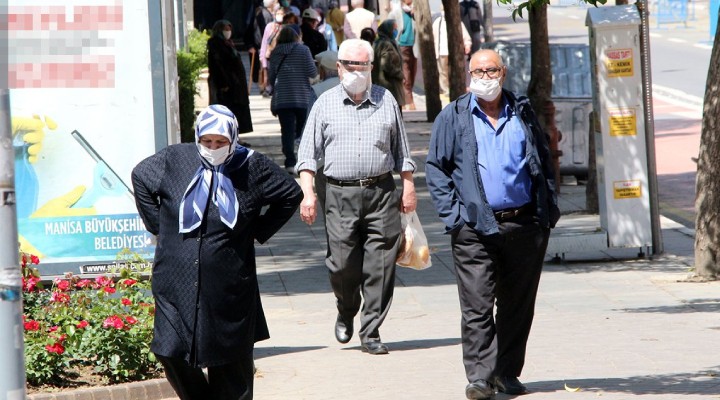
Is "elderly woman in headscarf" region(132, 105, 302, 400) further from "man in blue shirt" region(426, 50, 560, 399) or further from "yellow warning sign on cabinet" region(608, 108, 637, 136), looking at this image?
"yellow warning sign on cabinet" region(608, 108, 637, 136)

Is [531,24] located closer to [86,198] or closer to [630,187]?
[630,187]

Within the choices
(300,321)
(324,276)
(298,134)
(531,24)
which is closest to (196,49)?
(298,134)

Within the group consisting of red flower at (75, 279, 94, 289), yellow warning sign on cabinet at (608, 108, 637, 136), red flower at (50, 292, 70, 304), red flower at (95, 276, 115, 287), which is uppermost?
yellow warning sign on cabinet at (608, 108, 637, 136)

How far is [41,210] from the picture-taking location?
28.8 ft

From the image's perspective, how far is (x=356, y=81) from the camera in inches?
328

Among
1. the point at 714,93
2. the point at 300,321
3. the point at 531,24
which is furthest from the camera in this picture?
the point at 531,24

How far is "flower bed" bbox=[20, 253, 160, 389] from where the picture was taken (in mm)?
7406

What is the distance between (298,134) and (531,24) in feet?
15.4

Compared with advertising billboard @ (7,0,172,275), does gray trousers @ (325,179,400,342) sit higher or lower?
lower

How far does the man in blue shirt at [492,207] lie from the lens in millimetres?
6941

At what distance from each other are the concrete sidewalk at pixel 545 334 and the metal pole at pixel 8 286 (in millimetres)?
3298

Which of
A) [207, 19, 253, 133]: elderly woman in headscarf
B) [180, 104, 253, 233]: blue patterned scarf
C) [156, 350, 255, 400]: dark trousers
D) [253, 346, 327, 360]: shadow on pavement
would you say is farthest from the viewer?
[207, 19, 253, 133]: elderly woman in headscarf

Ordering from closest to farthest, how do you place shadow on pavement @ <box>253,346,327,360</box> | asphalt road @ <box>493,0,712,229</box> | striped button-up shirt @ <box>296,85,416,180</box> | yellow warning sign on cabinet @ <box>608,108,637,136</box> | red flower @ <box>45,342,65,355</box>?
1. red flower @ <box>45,342,65,355</box>
2. striped button-up shirt @ <box>296,85,416,180</box>
3. shadow on pavement @ <box>253,346,327,360</box>
4. yellow warning sign on cabinet @ <box>608,108,637,136</box>
5. asphalt road @ <box>493,0,712,229</box>

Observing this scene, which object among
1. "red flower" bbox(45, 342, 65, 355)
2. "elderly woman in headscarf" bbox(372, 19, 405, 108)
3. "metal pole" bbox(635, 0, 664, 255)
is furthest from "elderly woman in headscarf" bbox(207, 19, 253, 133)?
"red flower" bbox(45, 342, 65, 355)
